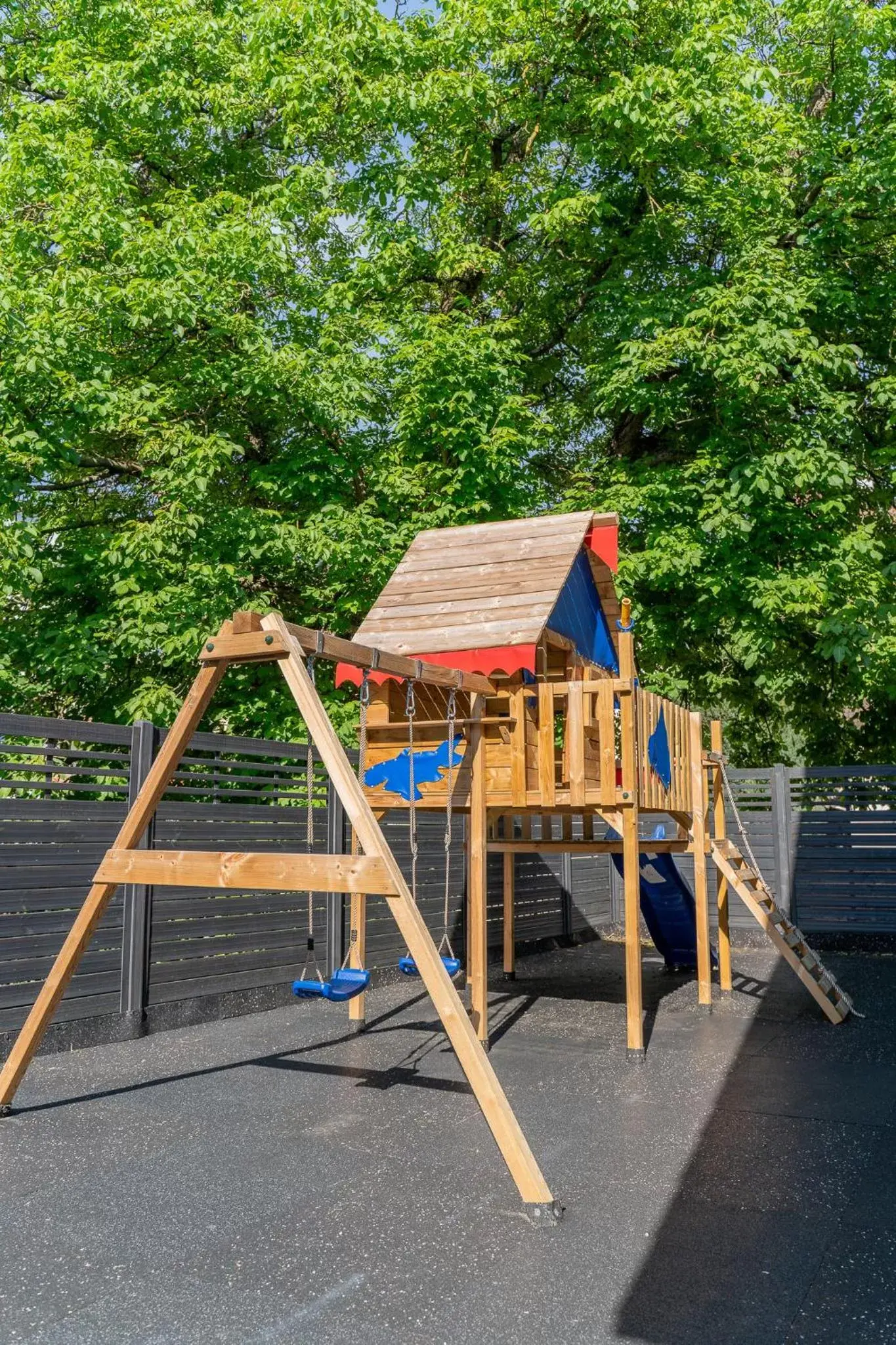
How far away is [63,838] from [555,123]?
13.0 meters

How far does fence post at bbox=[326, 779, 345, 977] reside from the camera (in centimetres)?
869

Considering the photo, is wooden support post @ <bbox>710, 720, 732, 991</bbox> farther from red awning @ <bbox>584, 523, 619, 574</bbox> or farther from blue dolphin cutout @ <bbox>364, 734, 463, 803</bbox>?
blue dolphin cutout @ <bbox>364, 734, 463, 803</bbox>

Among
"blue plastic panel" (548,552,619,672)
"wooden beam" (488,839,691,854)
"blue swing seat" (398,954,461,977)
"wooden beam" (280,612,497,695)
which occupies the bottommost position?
"blue swing seat" (398,954,461,977)

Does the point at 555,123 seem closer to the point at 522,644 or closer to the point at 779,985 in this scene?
the point at 522,644

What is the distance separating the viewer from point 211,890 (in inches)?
305

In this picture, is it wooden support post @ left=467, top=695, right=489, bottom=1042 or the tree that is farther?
the tree

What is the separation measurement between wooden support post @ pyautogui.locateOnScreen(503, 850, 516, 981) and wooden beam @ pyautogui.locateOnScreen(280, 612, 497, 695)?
377 cm

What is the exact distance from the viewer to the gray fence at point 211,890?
20.3 feet

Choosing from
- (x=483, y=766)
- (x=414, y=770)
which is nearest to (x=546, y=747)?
(x=483, y=766)

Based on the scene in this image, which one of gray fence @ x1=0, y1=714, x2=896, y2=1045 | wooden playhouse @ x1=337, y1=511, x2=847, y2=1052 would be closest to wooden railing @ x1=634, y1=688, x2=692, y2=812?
wooden playhouse @ x1=337, y1=511, x2=847, y2=1052

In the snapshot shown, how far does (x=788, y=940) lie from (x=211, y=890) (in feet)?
15.1

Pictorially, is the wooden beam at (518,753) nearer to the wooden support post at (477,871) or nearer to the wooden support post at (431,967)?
the wooden support post at (477,871)

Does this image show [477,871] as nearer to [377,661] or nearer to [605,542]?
[377,661]

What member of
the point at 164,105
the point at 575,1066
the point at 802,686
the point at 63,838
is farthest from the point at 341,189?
the point at 575,1066
